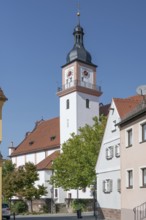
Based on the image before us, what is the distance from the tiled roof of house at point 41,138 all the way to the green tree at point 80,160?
2309 centimetres

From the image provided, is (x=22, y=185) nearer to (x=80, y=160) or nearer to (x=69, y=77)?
(x=80, y=160)

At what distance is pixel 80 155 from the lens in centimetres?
4381

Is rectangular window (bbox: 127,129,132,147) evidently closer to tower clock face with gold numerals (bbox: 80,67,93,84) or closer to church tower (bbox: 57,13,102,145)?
church tower (bbox: 57,13,102,145)

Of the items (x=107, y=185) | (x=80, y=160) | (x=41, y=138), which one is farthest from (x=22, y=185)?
(x=41, y=138)

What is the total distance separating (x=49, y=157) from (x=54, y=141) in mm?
4469

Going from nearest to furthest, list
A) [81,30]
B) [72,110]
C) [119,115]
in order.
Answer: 1. [119,115]
2. [72,110]
3. [81,30]

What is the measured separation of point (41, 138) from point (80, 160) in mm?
35029

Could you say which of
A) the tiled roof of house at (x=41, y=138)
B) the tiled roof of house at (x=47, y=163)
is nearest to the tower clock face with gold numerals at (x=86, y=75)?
the tiled roof of house at (x=41, y=138)

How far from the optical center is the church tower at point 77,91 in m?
64.4

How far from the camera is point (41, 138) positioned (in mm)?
77938

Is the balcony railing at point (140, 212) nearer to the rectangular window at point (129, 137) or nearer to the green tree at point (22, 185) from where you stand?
the rectangular window at point (129, 137)

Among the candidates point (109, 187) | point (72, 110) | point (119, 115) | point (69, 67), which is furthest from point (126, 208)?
point (69, 67)

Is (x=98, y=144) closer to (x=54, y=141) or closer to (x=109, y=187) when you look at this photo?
(x=109, y=187)

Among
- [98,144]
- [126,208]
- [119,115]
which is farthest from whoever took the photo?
[98,144]
